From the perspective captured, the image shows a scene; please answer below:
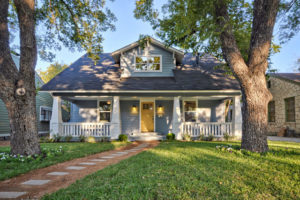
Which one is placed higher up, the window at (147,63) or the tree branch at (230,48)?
the window at (147,63)

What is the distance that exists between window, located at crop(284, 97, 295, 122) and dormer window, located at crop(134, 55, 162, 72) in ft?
29.5

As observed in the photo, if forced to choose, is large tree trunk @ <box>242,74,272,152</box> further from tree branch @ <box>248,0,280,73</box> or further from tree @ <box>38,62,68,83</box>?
tree @ <box>38,62,68,83</box>

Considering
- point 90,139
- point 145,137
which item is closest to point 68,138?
point 90,139

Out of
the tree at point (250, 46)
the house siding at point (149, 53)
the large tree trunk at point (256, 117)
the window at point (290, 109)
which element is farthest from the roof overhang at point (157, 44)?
the window at point (290, 109)

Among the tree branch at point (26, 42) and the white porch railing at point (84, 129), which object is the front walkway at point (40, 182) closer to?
the tree branch at point (26, 42)

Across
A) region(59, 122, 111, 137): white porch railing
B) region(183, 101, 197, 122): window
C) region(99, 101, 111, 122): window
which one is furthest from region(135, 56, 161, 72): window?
region(59, 122, 111, 137): white porch railing

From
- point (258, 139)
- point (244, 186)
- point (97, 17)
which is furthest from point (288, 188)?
point (97, 17)

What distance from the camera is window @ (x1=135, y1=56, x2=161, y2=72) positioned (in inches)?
400

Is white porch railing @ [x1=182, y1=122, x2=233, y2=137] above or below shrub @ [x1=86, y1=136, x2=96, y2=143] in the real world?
above

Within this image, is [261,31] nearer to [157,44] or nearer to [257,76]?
[257,76]

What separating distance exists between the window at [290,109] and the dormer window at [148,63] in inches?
354

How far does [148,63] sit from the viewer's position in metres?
10.2

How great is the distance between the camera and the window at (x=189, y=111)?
34.6ft

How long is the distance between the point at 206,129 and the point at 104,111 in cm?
642
